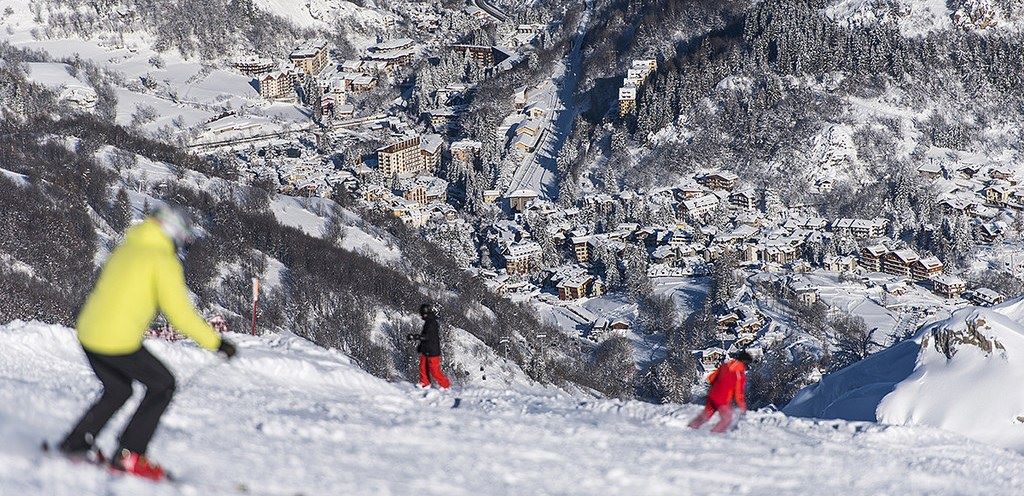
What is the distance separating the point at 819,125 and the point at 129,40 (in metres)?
54.3

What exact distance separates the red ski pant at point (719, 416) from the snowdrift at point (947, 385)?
10181 millimetres

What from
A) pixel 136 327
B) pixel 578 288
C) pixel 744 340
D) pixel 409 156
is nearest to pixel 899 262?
pixel 744 340

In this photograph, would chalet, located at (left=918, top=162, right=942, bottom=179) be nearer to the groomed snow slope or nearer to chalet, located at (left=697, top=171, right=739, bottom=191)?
chalet, located at (left=697, top=171, right=739, bottom=191)

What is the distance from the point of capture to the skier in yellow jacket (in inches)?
211

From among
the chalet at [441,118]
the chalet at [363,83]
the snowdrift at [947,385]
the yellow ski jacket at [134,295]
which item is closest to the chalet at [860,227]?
the snowdrift at [947,385]

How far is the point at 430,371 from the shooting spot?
455 inches

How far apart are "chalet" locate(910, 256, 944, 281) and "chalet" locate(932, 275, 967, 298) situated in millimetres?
1536

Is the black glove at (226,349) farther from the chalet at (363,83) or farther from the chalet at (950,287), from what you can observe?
the chalet at (363,83)

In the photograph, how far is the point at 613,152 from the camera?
5991 centimetres

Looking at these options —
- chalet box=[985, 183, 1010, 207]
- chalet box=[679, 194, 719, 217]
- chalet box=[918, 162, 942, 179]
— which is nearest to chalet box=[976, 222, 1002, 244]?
chalet box=[985, 183, 1010, 207]

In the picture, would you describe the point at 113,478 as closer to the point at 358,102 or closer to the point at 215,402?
the point at 215,402

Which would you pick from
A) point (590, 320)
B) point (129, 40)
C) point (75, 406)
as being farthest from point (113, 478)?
point (129, 40)

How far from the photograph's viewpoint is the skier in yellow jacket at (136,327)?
17.5 ft

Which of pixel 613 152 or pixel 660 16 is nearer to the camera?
pixel 613 152
